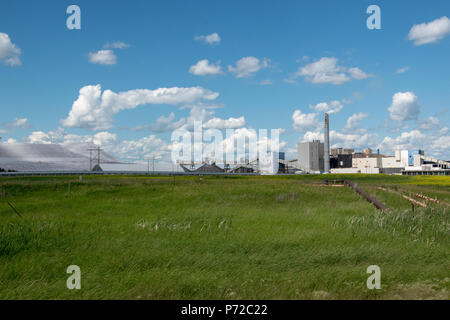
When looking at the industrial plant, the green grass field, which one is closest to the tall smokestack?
the industrial plant

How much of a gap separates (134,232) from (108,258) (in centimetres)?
352

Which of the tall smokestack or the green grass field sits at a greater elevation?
the tall smokestack

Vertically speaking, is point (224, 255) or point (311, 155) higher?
point (311, 155)

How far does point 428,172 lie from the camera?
118188 mm

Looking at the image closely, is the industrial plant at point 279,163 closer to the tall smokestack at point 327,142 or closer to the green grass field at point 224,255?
the tall smokestack at point 327,142

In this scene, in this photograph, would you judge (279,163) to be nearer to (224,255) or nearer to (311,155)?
(311,155)

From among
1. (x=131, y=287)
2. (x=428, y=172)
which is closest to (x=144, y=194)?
(x=131, y=287)

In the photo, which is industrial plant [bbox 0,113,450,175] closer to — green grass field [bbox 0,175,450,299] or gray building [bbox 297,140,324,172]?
gray building [bbox 297,140,324,172]

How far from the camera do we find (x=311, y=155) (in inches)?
5846

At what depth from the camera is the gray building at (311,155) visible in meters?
148

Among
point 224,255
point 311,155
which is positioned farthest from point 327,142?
point 224,255

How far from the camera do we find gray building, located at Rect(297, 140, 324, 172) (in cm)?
14850

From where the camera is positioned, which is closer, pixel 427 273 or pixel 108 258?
pixel 427 273
